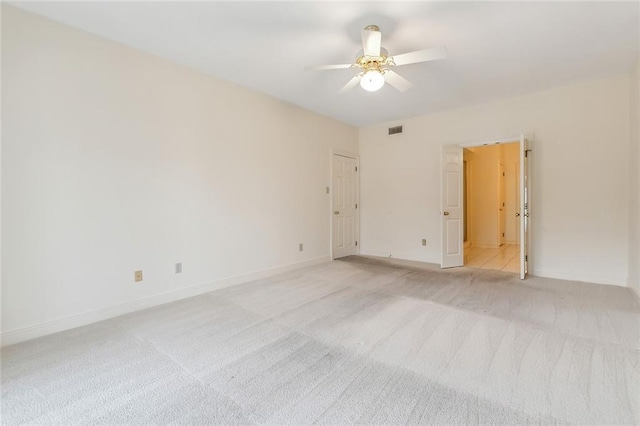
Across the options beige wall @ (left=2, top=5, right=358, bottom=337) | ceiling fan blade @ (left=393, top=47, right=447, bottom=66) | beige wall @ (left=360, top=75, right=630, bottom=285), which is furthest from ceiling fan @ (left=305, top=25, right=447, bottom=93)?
beige wall @ (left=360, top=75, right=630, bottom=285)

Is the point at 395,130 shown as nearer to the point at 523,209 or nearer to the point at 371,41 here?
the point at 523,209

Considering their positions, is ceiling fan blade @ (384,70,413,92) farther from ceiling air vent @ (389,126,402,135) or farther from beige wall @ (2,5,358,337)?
ceiling air vent @ (389,126,402,135)

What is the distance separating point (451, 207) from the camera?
5.02 meters

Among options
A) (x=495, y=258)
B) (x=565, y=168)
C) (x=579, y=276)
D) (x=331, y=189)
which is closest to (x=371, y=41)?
(x=331, y=189)

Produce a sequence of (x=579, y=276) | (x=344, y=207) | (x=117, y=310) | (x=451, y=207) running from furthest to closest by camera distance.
Answer: (x=344, y=207) < (x=451, y=207) < (x=579, y=276) < (x=117, y=310)

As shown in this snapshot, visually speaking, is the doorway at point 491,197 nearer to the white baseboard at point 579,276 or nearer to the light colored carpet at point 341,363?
the white baseboard at point 579,276

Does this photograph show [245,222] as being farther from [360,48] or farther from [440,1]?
[440,1]

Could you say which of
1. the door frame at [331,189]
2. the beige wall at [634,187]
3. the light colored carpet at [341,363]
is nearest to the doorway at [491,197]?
the door frame at [331,189]

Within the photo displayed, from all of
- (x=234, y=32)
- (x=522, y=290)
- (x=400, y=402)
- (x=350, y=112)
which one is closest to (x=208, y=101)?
(x=234, y=32)

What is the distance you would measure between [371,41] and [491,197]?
6.21 m

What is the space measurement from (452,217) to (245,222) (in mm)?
3556

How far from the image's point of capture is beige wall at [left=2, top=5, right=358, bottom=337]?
2.37m

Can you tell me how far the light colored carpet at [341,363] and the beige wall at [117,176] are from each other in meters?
0.43

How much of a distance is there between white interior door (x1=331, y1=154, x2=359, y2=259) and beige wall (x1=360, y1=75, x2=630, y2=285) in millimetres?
1300
